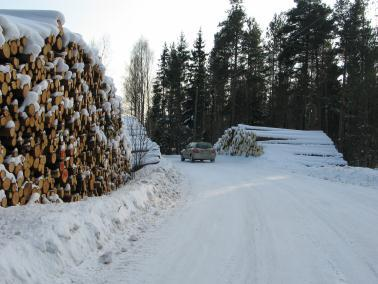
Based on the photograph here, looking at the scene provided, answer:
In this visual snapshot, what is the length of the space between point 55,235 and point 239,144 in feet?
88.2

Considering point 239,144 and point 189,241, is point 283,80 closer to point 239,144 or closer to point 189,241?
point 239,144

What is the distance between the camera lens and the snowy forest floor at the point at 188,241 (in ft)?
15.9

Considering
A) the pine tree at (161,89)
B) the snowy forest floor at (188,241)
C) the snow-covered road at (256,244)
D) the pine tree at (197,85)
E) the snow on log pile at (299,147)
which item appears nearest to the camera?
the snowy forest floor at (188,241)

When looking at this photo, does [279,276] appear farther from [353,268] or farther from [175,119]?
[175,119]

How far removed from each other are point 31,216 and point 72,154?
2.85 m

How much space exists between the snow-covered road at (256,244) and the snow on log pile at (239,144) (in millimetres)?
17933

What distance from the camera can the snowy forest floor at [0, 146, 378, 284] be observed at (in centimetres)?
484

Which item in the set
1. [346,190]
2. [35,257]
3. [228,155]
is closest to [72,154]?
[35,257]

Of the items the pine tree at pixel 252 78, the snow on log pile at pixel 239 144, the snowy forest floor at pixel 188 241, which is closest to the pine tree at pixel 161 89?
the pine tree at pixel 252 78

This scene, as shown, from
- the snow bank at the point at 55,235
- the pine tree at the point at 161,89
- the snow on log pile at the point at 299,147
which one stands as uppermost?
the pine tree at the point at 161,89

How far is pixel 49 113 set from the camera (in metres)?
7.23

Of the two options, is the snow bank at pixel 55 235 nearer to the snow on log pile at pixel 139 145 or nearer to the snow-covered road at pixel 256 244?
the snow-covered road at pixel 256 244

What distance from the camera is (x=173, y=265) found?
5352mm

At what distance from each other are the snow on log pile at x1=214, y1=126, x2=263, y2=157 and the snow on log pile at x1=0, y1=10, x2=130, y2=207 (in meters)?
19.4
